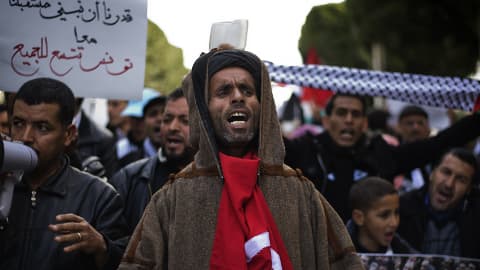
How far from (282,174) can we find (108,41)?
1.70 metres

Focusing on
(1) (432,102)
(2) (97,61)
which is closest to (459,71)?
(1) (432,102)

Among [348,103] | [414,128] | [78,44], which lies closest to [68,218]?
[78,44]

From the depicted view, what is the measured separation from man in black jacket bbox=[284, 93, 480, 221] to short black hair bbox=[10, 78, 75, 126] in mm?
2216

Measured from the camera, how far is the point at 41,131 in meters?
4.37

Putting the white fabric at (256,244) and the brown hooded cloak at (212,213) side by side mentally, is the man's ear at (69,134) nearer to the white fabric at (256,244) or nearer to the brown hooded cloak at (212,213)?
the brown hooded cloak at (212,213)

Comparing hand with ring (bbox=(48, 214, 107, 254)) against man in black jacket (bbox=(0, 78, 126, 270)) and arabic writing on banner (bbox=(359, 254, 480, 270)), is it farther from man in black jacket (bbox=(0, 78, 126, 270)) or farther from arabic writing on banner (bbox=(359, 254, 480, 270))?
arabic writing on banner (bbox=(359, 254, 480, 270))

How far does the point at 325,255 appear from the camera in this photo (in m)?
3.82

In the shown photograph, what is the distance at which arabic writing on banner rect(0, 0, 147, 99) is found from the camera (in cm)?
494

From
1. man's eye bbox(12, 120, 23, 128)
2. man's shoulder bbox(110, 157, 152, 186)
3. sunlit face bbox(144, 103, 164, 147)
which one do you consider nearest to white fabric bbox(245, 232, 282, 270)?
man's eye bbox(12, 120, 23, 128)

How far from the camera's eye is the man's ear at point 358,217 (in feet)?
19.6

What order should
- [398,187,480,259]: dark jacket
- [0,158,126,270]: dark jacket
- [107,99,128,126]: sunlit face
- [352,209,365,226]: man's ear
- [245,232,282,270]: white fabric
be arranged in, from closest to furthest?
[245,232,282,270]: white fabric, [0,158,126,270]: dark jacket, [352,209,365,226]: man's ear, [398,187,480,259]: dark jacket, [107,99,128,126]: sunlit face

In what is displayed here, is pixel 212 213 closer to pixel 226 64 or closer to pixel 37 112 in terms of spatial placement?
pixel 226 64

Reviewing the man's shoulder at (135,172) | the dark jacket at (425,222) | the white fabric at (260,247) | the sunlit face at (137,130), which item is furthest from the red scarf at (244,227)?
the sunlit face at (137,130)

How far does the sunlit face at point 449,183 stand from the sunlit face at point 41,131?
325 cm
